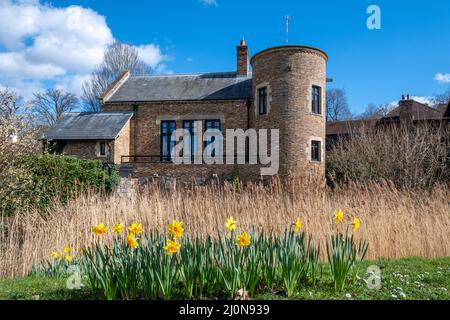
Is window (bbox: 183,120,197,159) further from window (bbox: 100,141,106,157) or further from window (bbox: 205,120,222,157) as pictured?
window (bbox: 100,141,106,157)

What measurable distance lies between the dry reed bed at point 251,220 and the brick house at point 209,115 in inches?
287

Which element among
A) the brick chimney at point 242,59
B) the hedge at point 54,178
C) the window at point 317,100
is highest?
the brick chimney at point 242,59

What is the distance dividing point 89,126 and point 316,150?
12.8 meters

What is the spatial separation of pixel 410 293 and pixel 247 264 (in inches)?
74.5

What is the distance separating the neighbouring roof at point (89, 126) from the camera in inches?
691

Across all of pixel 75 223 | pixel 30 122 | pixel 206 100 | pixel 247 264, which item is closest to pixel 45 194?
pixel 30 122

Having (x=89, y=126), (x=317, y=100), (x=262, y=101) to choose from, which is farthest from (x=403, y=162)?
(x=89, y=126)

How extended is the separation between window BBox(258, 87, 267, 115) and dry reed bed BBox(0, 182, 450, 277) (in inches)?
396

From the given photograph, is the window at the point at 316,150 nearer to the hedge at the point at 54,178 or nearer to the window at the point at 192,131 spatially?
the window at the point at 192,131

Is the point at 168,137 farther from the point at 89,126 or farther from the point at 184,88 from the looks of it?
the point at 89,126

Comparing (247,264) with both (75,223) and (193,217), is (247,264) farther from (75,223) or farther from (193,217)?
(75,223)

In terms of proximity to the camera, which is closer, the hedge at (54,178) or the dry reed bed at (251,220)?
the dry reed bed at (251,220)

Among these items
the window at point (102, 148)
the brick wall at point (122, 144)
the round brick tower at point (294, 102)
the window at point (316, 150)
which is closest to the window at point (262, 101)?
the round brick tower at point (294, 102)

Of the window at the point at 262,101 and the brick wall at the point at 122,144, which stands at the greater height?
the window at the point at 262,101
